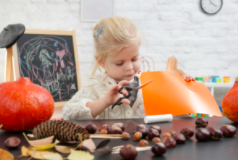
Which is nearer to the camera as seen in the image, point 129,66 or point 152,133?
point 152,133

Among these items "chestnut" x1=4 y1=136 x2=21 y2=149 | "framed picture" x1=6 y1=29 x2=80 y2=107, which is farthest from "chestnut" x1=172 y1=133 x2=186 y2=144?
"framed picture" x1=6 y1=29 x2=80 y2=107

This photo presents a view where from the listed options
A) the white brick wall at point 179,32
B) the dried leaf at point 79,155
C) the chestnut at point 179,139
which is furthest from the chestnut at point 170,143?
the white brick wall at point 179,32

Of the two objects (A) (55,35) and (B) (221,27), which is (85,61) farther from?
(B) (221,27)

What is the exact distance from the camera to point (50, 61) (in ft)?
6.73

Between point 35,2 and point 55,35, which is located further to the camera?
point 35,2

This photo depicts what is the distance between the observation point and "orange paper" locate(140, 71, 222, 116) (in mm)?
686

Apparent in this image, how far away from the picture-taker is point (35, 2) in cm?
240

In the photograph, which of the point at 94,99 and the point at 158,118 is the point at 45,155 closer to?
the point at 158,118

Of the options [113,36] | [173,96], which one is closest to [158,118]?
[173,96]

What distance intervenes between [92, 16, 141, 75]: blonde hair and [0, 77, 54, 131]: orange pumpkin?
47 cm

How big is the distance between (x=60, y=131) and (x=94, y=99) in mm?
658

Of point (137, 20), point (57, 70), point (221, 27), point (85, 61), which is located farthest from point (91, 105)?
point (221, 27)

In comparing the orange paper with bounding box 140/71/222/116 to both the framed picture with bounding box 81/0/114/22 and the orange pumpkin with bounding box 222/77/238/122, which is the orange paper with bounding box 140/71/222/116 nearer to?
the orange pumpkin with bounding box 222/77/238/122

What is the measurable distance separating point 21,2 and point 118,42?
1.80m
